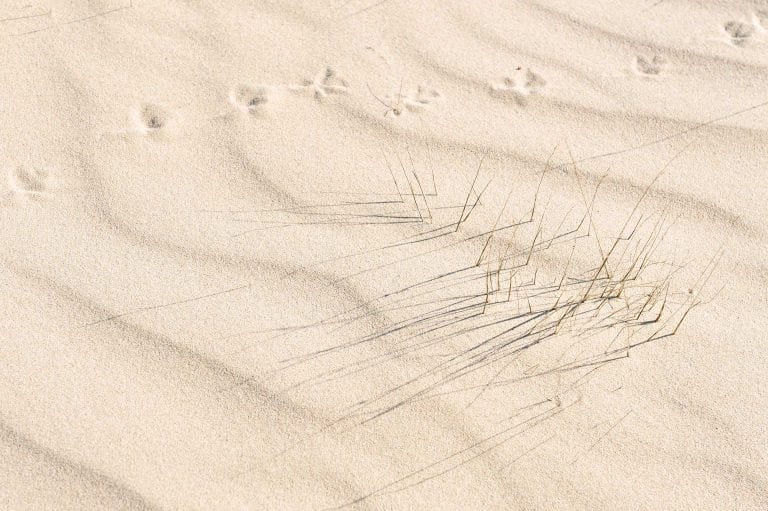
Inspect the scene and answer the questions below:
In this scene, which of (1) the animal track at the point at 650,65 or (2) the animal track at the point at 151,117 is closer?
(2) the animal track at the point at 151,117

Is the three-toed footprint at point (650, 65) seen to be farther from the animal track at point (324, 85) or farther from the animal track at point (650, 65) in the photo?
the animal track at point (324, 85)

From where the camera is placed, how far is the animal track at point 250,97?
2324 mm

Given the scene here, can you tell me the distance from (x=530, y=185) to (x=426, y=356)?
0.57 metres

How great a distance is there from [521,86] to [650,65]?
380 millimetres

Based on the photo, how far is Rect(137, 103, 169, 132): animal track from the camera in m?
2.27

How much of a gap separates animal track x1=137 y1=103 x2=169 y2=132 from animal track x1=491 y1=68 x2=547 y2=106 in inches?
35.3

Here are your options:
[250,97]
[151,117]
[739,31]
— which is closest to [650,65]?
[739,31]

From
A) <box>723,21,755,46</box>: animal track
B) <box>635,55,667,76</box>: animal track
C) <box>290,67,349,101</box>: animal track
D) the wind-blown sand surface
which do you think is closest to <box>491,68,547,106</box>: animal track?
the wind-blown sand surface

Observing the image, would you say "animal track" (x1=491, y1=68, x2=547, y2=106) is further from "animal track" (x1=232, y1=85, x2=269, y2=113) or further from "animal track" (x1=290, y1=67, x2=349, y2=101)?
"animal track" (x1=232, y1=85, x2=269, y2=113)

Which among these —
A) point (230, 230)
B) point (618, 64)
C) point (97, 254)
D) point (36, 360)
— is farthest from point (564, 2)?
point (36, 360)

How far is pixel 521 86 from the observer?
239 cm

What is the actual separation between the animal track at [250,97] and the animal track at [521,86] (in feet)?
2.06

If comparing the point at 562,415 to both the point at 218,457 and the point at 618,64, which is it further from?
the point at 618,64

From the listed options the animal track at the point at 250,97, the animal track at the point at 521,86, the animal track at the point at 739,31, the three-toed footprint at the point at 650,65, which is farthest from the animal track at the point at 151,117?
the animal track at the point at 739,31
